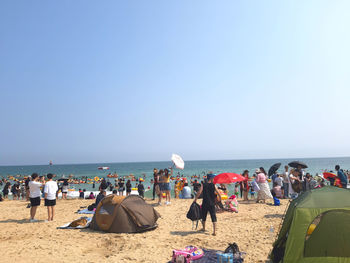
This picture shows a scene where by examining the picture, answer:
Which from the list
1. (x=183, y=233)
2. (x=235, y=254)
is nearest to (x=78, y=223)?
(x=183, y=233)

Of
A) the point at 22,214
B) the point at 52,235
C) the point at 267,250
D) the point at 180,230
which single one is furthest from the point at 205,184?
the point at 22,214

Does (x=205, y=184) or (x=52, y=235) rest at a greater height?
(x=205, y=184)

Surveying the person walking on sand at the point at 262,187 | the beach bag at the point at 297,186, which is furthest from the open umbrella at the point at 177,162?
the beach bag at the point at 297,186

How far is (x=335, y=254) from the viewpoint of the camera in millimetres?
4672

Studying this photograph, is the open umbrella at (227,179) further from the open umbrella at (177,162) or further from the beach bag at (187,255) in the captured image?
the beach bag at (187,255)

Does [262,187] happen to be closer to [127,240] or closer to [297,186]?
[297,186]

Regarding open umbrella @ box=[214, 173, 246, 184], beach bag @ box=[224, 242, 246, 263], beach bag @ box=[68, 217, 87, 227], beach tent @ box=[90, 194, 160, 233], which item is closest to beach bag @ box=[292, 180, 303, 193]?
open umbrella @ box=[214, 173, 246, 184]

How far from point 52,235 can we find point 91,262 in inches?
117

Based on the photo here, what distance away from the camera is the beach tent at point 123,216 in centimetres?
846

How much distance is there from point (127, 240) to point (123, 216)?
1076 millimetres

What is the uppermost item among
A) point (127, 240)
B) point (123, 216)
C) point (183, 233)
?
point (123, 216)

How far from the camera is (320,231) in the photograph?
488cm

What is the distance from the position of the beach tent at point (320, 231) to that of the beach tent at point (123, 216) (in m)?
4.63

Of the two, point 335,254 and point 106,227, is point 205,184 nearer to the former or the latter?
point 106,227
